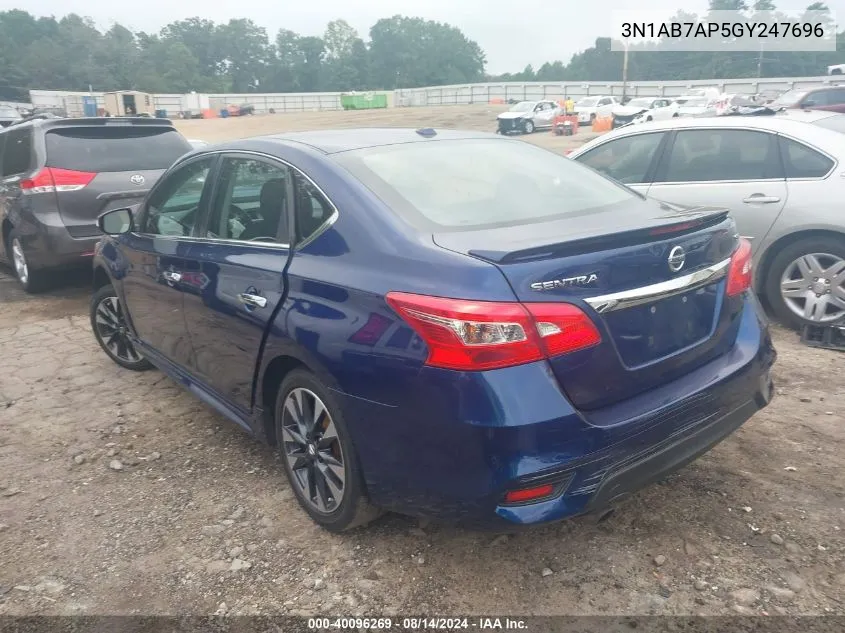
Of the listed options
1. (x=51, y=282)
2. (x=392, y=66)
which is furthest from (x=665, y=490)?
(x=392, y=66)

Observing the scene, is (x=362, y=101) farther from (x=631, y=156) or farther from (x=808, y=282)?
(x=808, y=282)

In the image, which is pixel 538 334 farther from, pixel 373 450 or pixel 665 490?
pixel 665 490

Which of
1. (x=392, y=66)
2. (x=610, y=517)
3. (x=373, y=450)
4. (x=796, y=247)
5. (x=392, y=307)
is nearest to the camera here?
(x=392, y=307)

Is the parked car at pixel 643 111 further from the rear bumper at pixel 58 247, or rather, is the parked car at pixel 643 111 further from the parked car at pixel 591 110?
the rear bumper at pixel 58 247

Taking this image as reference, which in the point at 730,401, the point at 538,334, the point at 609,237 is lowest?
the point at 730,401

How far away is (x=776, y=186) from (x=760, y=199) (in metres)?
0.14

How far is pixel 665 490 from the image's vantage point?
311 centimetres

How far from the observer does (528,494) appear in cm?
223

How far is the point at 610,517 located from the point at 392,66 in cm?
12537

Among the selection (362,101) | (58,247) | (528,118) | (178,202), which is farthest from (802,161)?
(362,101)

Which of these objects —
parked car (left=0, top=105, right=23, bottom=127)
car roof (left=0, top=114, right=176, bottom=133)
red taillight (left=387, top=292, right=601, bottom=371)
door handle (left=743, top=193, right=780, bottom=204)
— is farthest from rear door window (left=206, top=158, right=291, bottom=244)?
parked car (left=0, top=105, right=23, bottom=127)

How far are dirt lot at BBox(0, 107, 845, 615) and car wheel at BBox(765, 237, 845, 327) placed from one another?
1.16 metres

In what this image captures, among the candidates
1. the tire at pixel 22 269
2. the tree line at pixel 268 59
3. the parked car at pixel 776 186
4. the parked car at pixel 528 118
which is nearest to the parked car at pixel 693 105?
the parked car at pixel 528 118

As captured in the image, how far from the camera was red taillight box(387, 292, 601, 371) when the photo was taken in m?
2.15
